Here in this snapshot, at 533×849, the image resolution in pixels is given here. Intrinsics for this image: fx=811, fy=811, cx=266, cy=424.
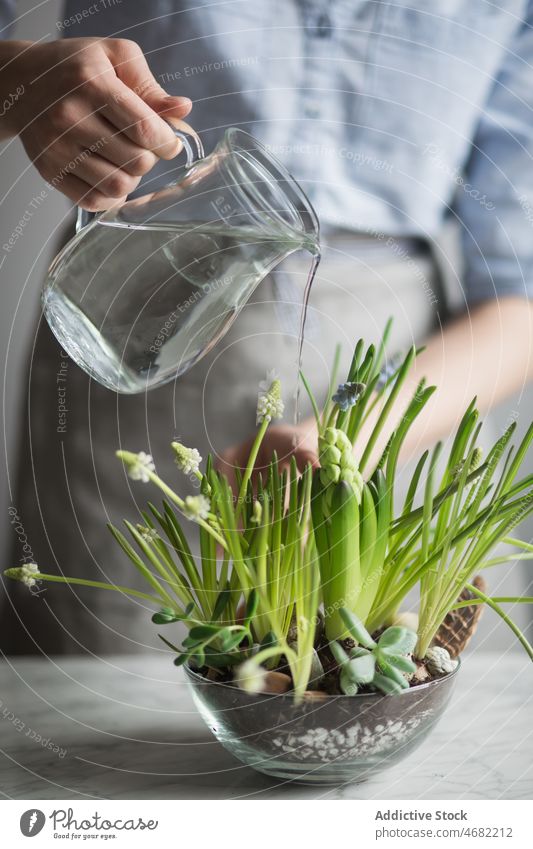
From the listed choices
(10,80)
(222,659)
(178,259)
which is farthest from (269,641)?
(10,80)

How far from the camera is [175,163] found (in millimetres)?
428

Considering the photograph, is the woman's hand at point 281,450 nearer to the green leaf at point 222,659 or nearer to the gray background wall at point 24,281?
the green leaf at point 222,659

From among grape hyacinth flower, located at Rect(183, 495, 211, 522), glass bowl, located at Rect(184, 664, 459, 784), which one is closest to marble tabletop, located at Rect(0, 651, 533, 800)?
glass bowl, located at Rect(184, 664, 459, 784)

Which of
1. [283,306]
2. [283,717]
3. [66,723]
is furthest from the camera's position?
[283,306]

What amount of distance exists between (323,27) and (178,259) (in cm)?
29

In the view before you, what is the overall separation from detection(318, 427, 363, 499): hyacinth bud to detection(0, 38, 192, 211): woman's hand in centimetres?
13

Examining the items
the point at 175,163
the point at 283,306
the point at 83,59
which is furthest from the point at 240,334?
the point at 83,59

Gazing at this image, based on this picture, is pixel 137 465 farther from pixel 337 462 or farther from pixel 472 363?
pixel 472 363

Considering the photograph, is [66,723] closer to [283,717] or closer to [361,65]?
[283,717]

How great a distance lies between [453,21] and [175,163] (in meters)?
0.27

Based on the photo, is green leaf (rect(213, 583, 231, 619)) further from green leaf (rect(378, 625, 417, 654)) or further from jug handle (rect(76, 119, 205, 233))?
jug handle (rect(76, 119, 205, 233))

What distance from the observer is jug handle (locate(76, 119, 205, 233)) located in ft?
1.08

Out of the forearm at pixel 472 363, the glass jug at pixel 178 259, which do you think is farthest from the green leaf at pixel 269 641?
the forearm at pixel 472 363
